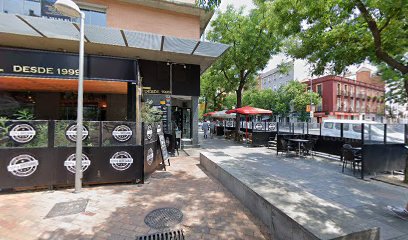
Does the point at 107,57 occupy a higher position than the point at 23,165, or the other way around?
the point at 107,57

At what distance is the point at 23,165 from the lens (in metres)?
4.99

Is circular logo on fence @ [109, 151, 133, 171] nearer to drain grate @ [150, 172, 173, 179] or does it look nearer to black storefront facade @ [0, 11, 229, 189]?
black storefront facade @ [0, 11, 229, 189]

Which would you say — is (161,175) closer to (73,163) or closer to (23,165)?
(73,163)

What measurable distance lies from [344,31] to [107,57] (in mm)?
7948

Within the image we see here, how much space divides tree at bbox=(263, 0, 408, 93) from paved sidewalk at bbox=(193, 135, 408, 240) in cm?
294

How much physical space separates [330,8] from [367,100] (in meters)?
46.2

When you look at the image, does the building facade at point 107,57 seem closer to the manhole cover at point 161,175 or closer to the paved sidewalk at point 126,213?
the manhole cover at point 161,175

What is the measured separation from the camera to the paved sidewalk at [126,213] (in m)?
3.37

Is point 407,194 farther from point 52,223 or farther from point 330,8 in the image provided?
point 52,223

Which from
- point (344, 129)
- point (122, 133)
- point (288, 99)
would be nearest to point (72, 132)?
point (122, 133)

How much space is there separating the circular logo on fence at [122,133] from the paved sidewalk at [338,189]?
2794mm

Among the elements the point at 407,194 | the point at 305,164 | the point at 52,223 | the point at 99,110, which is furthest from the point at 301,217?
the point at 99,110

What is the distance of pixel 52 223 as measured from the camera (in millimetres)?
3607

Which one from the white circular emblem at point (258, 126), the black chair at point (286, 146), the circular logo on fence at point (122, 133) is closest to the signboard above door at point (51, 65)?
the circular logo on fence at point (122, 133)
